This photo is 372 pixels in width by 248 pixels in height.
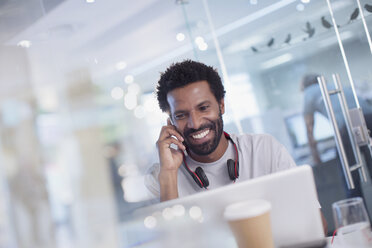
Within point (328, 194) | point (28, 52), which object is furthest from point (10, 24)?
point (328, 194)

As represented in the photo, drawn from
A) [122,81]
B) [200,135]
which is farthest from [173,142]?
[122,81]

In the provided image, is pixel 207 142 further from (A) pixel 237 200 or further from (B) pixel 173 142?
(A) pixel 237 200

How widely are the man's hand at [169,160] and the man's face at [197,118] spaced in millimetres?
92

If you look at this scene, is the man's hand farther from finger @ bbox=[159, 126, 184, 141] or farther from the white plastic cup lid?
the white plastic cup lid

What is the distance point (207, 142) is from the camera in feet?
6.20

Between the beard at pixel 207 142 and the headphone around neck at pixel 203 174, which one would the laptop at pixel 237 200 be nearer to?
the headphone around neck at pixel 203 174

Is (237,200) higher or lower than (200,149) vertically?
lower

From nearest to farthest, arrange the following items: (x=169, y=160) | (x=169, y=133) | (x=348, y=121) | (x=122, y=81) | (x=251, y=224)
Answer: (x=251, y=224), (x=169, y=160), (x=169, y=133), (x=348, y=121), (x=122, y=81)

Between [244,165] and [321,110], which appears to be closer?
[244,165]

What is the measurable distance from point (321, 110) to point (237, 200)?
1832 millimetres

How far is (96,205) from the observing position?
2.76m

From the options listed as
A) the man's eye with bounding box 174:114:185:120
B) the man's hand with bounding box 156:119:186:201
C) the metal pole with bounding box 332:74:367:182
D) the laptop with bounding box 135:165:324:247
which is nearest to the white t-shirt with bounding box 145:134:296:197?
the man's hand with bounding box 156:119:186:201

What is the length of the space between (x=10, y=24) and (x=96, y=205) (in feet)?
4.50

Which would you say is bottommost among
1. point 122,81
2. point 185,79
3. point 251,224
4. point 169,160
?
point 251,224
